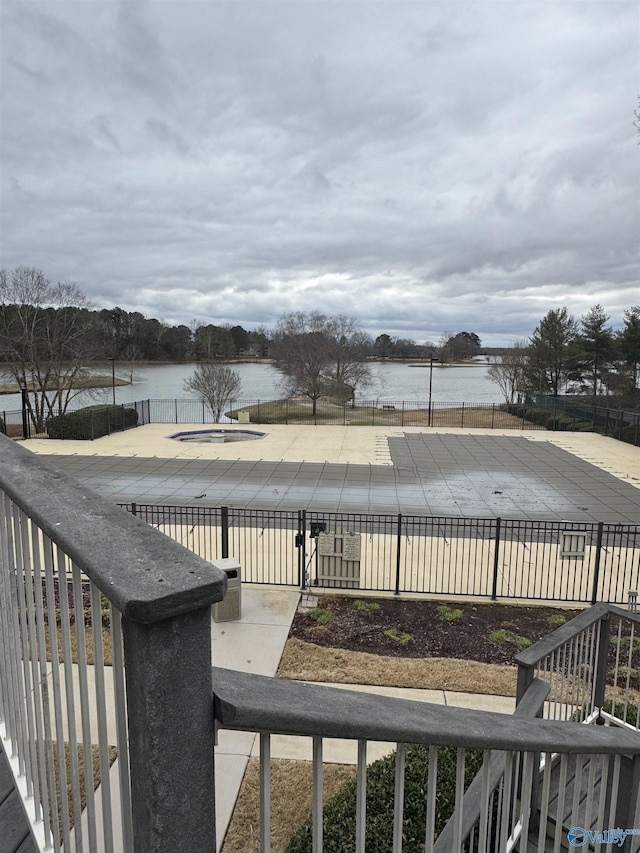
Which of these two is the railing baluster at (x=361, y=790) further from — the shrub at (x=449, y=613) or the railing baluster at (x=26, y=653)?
the shrub at (x=449, y=613)

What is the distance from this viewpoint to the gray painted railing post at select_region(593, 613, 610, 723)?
15.4 feet

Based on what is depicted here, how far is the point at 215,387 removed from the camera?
3962 centimetres

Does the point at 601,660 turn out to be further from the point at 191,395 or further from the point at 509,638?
the point at 191,395

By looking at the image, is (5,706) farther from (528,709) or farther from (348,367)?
(348,367)

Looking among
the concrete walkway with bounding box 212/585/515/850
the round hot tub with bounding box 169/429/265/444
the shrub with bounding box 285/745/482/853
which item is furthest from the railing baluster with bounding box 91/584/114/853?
the round hot tub with bounding box 169/429/265/444

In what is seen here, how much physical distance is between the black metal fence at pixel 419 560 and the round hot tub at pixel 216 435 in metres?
15.3

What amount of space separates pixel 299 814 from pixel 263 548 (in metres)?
7.63

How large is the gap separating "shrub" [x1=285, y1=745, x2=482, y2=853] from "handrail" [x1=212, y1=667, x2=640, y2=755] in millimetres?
2342

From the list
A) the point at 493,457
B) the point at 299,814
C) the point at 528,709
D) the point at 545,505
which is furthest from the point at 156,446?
the point at 528,709

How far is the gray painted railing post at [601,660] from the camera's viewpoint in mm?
4680

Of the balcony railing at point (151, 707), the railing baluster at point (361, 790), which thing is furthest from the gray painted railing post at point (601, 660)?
the railing baluster at point (361, 790)

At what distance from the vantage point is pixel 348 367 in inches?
1745

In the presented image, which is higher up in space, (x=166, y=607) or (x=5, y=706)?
(x=166, y=607)

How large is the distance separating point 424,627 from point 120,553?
779 cm
